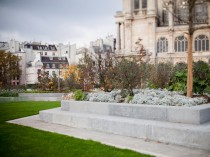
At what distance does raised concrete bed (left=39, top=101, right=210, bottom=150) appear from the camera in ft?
25.5

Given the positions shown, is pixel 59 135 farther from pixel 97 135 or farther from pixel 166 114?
pixel 166 114

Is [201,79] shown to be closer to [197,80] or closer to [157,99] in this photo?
[197,80]

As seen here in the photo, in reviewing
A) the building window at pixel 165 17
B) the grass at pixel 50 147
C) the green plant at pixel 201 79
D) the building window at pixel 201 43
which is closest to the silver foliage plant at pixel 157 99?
the green plant at pixel 201 79

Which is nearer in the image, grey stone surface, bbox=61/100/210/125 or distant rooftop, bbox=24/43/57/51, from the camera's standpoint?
grey stone surface, bbox=61/100/210/125

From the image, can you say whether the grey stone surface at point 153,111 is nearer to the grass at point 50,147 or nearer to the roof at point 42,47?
the grass at point 50,147

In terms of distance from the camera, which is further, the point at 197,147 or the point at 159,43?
the point at 159,43

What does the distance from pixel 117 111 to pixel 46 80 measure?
28.5 metres

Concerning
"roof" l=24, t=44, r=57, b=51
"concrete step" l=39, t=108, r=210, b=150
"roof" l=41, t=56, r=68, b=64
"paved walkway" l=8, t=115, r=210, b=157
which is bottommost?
"paved walkway" l=8, t=115, r=210, b=157

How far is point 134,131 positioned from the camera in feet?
29.6

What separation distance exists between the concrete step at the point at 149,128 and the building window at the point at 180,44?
48.1m

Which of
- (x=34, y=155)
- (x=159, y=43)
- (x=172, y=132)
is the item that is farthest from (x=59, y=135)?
(x=159, y=43)

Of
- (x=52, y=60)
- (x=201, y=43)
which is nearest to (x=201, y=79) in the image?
(x=201, y=43)

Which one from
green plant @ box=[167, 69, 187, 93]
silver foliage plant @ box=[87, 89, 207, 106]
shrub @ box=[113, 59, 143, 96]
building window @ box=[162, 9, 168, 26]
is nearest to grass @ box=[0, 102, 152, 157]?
silver foliage plant @ box=[87, 89, 207, 106]

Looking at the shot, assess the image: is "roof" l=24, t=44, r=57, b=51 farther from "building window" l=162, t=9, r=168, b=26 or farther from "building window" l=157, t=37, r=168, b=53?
"building window" l=157, t=37, r=168, b=53
